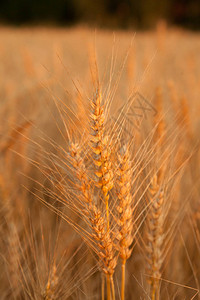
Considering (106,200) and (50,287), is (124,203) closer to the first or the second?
(106,200)

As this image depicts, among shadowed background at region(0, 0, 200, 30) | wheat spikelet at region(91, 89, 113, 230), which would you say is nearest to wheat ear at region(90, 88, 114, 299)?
wheat spikelet at region(91, 89, 113, 230)

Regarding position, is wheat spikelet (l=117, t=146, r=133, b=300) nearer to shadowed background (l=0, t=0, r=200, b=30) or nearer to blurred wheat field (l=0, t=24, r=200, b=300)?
blurred wheat field (l=0, t=24, r=200, b=300)

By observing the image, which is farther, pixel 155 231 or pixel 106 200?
pixel 155 231

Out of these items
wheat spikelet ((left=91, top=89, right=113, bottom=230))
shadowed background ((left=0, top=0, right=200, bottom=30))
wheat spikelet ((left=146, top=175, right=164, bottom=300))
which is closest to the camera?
wheat spikelet ((left=91, top=89, right=113, bottom=230))

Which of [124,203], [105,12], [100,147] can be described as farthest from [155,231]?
[105,12]

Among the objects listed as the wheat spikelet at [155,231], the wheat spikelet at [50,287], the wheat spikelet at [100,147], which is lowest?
the wheat spikelet at [50,287]

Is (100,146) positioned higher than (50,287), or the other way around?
(100,146)

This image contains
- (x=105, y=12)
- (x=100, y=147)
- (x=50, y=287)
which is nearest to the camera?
(x=100, y=147)

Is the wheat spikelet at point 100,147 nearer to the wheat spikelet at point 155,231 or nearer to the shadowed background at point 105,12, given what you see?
the wheat spikelet at point 155,231

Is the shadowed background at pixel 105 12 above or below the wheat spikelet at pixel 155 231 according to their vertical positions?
above

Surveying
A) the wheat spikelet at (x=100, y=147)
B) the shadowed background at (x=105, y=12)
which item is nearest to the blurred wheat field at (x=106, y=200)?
the wheat spikelet at (x=100, y=147)

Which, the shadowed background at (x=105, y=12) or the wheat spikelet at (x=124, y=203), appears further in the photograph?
the shadowed background at (x=105, y=12)

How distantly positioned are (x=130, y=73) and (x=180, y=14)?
14.2 m

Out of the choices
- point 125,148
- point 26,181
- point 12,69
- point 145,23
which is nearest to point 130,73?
point 26,181
